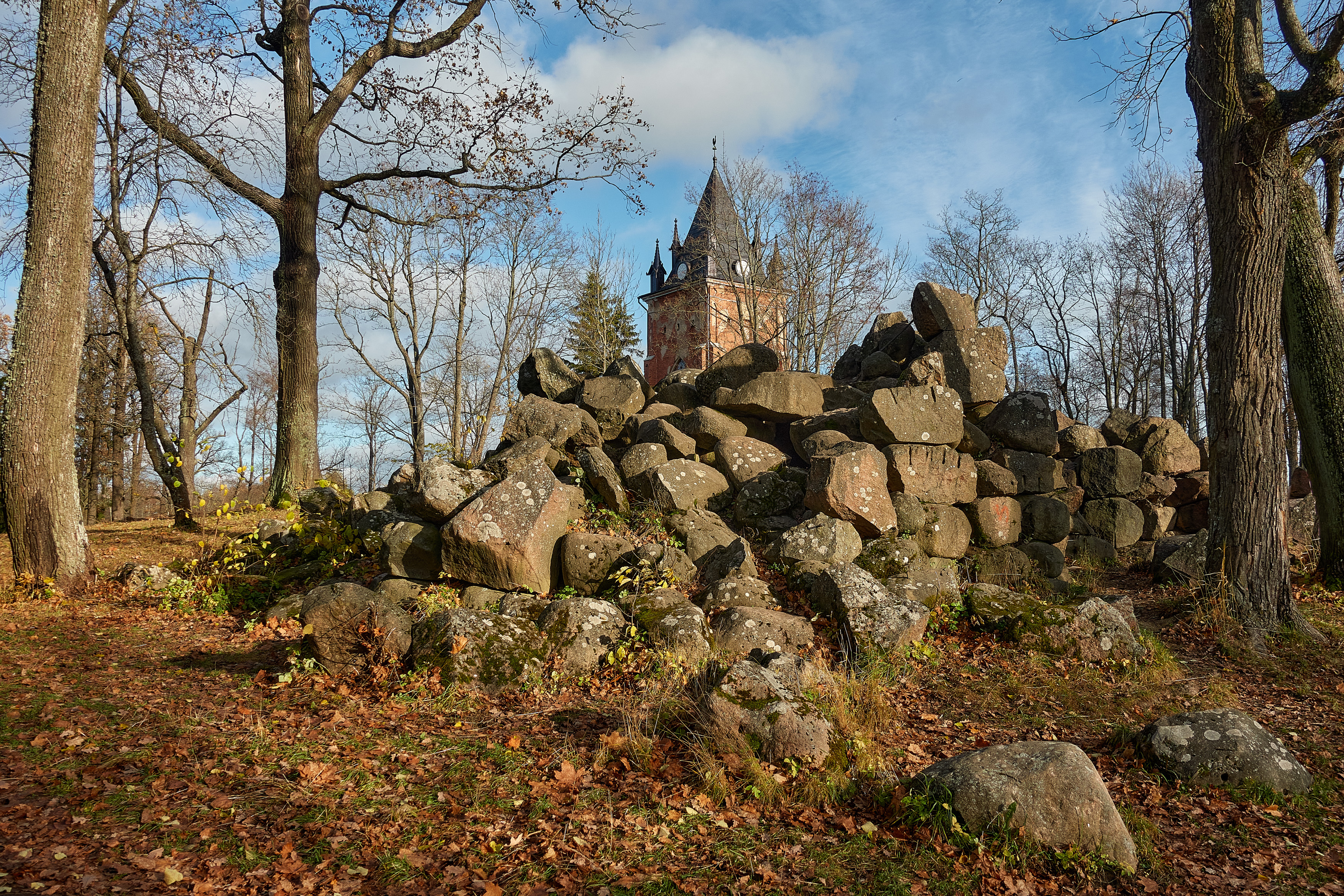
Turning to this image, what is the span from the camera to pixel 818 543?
7.51 metres

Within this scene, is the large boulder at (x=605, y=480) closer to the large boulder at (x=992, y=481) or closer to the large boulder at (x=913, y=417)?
the large boulder at (x=913, y=417)

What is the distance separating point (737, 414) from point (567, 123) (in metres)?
6.25

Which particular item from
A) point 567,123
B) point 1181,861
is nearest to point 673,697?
point 1181,861

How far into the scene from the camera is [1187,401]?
23.0 m

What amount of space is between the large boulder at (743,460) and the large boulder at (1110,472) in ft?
15.4

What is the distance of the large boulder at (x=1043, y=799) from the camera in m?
3.58

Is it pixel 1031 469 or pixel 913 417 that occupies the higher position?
pixel 913 417

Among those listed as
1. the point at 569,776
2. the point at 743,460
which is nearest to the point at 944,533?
the point at 743,460

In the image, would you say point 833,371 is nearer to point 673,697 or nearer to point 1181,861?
point 673,697

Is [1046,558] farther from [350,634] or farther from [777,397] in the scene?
[350,634]

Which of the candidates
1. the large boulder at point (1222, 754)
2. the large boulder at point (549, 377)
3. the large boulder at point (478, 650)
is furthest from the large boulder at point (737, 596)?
the large boulder at point (549, 377)

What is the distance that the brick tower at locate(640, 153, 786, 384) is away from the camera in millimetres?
25016

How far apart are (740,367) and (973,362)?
315cm

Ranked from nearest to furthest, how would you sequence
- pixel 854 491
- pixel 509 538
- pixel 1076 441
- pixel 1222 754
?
1. pixel 1222 754
2. pixel 509 538
3. pixel 854 491
4. pixel 1076 441
